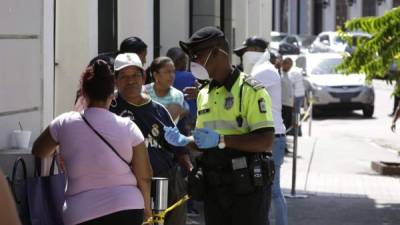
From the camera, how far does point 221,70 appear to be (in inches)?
211

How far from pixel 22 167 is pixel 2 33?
1.14 m

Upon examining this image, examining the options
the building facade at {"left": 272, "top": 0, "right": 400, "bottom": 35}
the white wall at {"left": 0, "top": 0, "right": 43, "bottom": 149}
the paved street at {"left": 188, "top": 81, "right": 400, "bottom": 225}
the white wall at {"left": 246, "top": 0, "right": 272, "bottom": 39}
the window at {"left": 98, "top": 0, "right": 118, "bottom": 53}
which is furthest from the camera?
the building facade at {"left": 272, "top": 0, "right": 400, "bottom": 35}

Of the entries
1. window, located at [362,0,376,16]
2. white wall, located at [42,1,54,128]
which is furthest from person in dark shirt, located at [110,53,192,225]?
window, located at [362,0,376,16]

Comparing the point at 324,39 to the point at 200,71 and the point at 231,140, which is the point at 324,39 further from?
the point at 231,140

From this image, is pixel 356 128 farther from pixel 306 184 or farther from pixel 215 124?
pixel 215 124

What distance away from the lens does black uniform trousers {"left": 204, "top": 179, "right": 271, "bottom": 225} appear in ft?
17.3

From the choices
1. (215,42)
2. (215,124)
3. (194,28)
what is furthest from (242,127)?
(194,28)

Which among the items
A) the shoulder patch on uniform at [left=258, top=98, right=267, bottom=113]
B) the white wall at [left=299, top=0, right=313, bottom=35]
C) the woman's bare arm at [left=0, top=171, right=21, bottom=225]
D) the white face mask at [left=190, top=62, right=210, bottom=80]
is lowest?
A: the woman's bare arm at [left=0, top=171, right=21, bottom=225]

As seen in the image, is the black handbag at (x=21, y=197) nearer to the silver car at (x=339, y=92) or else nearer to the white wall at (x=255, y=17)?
the white wall at (x=255, y=17)

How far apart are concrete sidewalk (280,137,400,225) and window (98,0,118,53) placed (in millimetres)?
2676

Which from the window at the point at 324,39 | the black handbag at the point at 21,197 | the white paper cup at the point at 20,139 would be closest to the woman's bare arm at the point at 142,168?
the black handbag at the point at 21,197

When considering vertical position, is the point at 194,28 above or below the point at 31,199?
above

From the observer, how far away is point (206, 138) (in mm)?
5125

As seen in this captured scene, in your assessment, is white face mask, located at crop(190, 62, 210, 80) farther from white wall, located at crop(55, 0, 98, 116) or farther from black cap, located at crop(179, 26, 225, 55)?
white wall, located at crop(55, 0, 98, 116)
